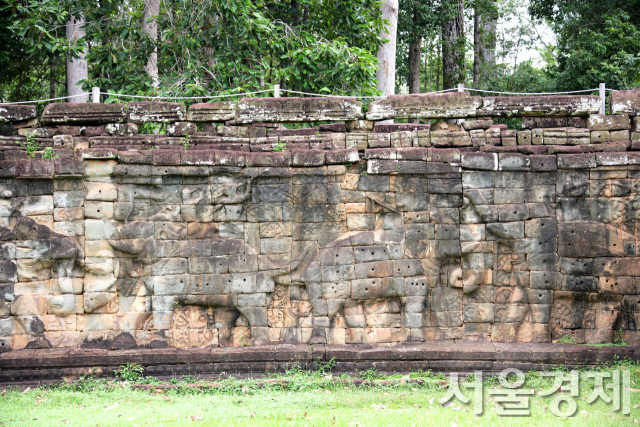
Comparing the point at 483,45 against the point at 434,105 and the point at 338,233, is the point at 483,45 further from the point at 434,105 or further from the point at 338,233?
the point at 338,233

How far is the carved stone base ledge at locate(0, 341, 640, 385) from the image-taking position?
7.59 metres

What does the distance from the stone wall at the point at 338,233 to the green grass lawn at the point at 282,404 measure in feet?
2.16

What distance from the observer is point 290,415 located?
636cm

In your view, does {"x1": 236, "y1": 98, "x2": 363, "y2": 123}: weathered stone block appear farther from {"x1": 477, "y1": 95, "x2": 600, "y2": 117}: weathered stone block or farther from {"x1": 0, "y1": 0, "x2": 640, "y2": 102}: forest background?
{"x1": 0, "y1": 0, "x2": 640, "y2": 102}: forest background

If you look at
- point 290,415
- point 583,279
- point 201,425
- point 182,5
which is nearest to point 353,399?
point 290,415

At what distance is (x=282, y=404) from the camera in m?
6.73

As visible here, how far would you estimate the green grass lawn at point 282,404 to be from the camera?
6176 millimetres

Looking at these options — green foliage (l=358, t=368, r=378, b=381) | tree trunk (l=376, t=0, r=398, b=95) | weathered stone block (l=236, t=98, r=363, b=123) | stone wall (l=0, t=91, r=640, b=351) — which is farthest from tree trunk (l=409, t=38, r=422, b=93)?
green foliage (l=358, t=368, r=378, b=381)

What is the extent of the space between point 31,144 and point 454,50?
1365cm

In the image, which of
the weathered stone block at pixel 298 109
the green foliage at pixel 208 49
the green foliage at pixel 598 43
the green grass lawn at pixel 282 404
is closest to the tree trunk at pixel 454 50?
the green foliage at pixel 598 43

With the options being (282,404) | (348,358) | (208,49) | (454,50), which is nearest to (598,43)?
(454,50)

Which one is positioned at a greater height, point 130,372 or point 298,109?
point 298,109

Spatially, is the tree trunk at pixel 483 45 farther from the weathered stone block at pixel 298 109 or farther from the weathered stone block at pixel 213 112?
the weathered stone block at pixel 213 112

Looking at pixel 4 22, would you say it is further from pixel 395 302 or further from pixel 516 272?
pixel 516 272
